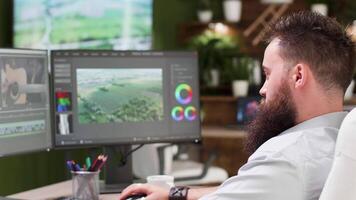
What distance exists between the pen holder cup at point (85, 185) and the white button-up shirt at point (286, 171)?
0.72 meters

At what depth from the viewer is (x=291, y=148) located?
1.55 metres

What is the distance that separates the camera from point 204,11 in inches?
239

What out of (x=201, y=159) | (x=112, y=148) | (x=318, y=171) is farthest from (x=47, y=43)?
(x=318, y=171)

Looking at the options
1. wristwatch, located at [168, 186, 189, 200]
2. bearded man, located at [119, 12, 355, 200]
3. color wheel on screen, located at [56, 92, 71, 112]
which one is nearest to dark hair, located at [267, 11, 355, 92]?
bearded man, located at [119, 12, 355, 200]

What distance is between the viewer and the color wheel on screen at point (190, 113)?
2.63m

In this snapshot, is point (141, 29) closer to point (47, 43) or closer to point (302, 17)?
point (47, 43)

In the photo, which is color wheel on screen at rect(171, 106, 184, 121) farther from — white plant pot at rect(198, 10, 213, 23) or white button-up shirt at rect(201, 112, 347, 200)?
white plant pot at rect(198, 10, 213, 23)

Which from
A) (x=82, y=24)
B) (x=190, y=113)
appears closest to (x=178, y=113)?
(x=190, y=113)

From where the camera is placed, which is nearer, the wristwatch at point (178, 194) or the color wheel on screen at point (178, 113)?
the wristwatch at point (178, 194)

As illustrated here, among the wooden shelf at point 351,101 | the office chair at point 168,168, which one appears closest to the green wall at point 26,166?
the office chair at point 168,168

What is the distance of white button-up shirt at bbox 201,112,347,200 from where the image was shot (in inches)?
59.4

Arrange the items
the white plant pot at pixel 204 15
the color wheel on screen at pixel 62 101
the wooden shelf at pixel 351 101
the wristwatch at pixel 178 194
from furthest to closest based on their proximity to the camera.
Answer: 1. the white plant pot at pixel 204 15
2. the wooden shelf at pixel 351 101
3. the color wheel on screen at pixel 62 101
4. the wristwatch at pixel 178 194

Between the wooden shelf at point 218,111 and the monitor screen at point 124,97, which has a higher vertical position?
the monitor screen at point 124,97

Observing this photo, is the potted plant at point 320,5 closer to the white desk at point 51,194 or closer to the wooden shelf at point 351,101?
the wooden shelf at point 351,101
